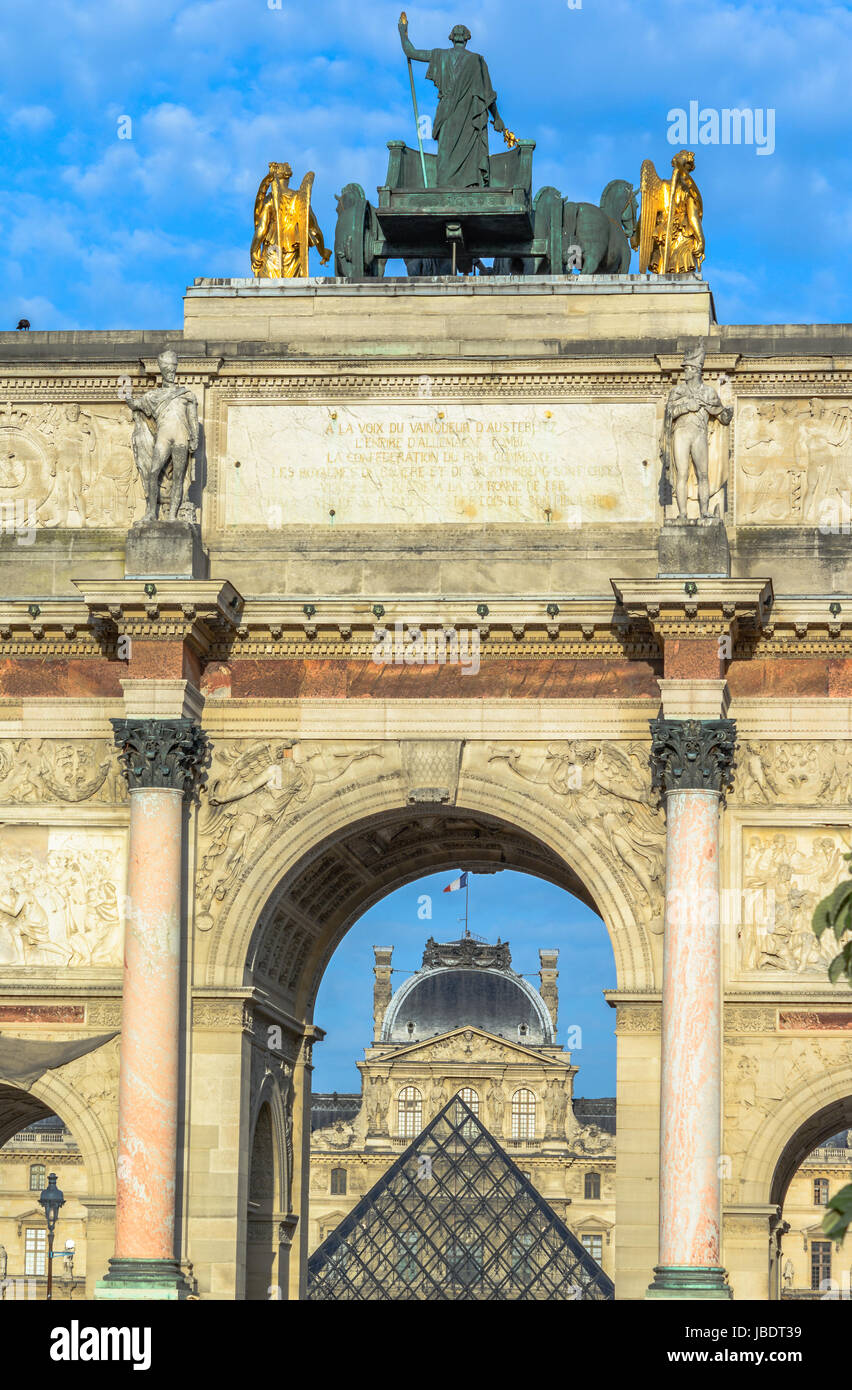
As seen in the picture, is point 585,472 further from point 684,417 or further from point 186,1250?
point 186,1250

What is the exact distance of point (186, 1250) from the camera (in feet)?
109

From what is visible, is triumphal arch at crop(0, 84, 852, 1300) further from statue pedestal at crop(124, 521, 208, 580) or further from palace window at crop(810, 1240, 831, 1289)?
palace window at crop(810, 1240, 831, 1289)

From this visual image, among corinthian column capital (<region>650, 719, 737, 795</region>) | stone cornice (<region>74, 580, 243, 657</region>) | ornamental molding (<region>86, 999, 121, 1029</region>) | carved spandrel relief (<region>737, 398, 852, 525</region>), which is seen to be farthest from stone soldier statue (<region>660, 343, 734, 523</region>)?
ornamental molding (<region>86, 999, 121, 1029</region>)

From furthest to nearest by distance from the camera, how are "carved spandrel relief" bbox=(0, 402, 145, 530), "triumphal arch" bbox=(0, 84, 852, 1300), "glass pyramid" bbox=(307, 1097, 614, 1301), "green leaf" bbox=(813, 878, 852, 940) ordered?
"glass pyramid" bbox=(307, 1097, 614, 1301) → "carved spandrel relief" bbox=(0, 402, 145, 530) → "triumphal arch" bbox=(0, 84, 852, 1300) → "green leaf" bbox=(813, 878, 852, 940)

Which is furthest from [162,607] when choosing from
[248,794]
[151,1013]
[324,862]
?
[151,1013]

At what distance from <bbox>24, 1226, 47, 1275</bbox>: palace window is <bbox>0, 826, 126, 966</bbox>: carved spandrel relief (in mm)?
69901

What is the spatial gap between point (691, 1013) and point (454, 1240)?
5182cm

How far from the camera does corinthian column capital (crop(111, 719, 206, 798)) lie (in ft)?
109

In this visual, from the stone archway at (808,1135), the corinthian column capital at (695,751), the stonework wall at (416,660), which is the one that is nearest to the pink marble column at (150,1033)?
the stonework wall at (416,660)

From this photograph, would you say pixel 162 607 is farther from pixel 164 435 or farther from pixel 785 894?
pixel 785 894

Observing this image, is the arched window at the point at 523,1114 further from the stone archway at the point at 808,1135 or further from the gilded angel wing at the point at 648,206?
the gilded angel wing at the point at 648,206

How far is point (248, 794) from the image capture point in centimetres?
3434

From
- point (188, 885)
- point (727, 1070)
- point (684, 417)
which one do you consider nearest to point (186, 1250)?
point (188, 885)

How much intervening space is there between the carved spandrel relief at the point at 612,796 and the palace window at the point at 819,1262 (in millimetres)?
79272
